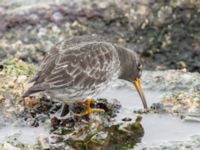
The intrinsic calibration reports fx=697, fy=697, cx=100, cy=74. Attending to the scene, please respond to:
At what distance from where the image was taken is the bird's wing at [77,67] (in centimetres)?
814

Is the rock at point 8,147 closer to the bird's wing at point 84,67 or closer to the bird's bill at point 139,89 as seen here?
the bird's wing at point 84,67

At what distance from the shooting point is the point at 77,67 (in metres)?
8.41

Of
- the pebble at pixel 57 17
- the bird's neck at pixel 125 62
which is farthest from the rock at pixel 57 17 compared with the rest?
the bird's neck at pixel 125 62

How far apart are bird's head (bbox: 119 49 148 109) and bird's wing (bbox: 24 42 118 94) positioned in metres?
0.33

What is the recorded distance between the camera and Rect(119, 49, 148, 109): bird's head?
30.2ft

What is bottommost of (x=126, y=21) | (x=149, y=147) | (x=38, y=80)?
(x=149, y=147)

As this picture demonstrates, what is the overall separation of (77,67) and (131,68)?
1232 millimetres

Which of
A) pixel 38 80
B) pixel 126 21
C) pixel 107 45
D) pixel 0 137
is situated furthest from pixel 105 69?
pixel 126 21

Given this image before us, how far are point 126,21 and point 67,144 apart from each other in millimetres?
4540

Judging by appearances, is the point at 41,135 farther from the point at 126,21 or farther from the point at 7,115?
the point at 126,21

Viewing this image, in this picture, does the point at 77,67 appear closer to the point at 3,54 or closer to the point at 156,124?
the point at 156,124

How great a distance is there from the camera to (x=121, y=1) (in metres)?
12.0

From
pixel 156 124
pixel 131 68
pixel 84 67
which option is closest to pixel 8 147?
pixel 84 67

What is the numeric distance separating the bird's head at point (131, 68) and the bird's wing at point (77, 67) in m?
0.33
